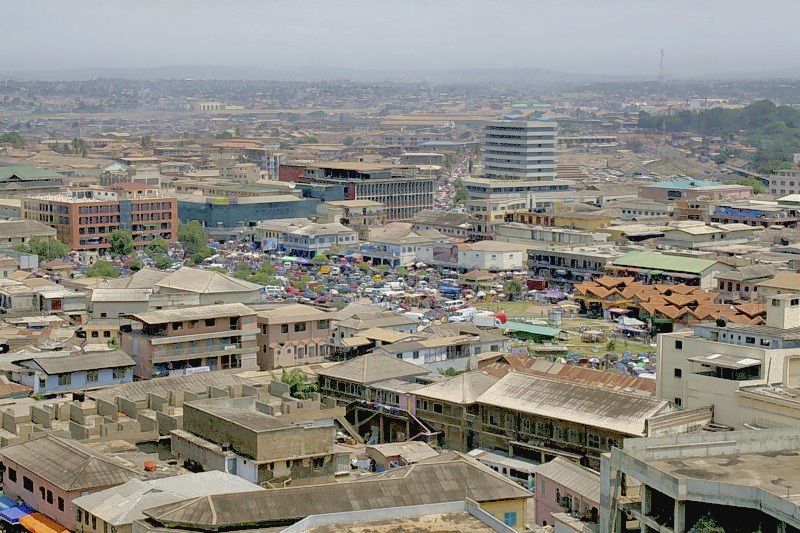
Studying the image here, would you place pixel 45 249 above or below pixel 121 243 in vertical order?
above

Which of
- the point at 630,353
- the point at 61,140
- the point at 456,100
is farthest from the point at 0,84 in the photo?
the point at 630,353

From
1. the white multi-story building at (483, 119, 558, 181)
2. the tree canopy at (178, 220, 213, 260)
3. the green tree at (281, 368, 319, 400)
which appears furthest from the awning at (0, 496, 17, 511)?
the white multi-story building at (483, 119, 558, 181)

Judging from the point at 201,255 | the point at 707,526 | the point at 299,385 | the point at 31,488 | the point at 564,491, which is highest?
the point at 707,526

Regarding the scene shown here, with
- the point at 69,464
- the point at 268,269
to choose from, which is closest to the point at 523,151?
the point at 268,269

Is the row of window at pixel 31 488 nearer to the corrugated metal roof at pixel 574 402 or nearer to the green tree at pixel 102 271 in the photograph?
the corrugated metal roof at pixel 574 402

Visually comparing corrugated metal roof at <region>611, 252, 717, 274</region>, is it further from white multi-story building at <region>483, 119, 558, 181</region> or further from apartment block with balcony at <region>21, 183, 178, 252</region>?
white multi-story building at <region>483, 119, 558, 181</region>

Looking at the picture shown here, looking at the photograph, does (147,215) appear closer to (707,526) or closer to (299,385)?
(299,385)
